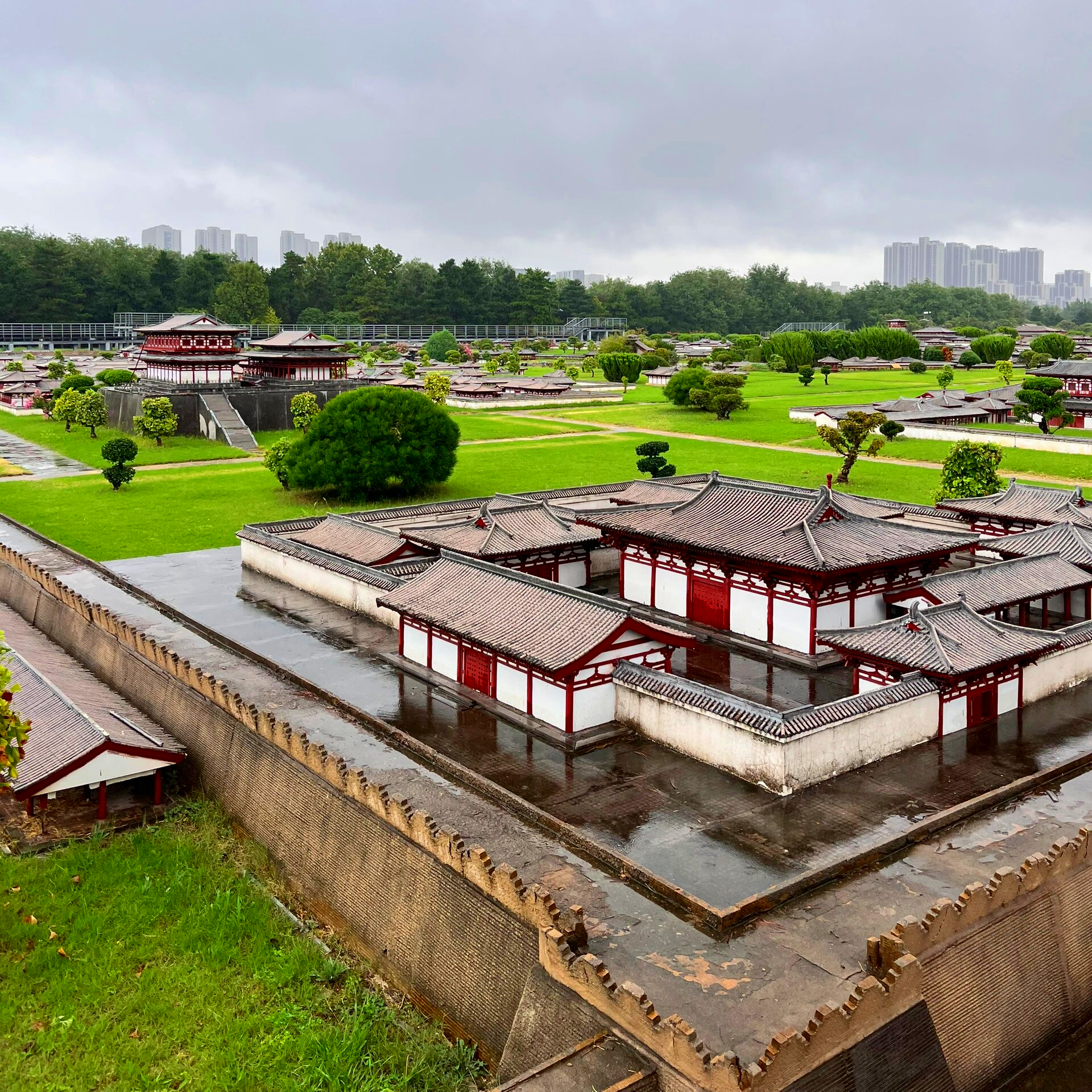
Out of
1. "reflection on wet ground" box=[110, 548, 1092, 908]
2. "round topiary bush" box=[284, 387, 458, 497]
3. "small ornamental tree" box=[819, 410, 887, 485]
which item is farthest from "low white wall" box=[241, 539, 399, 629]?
"small ornamental tree" box=[819, 410, 887, 485]

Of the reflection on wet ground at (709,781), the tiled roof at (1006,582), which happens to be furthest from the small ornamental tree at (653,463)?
the reflection on wet ground at (709,781)

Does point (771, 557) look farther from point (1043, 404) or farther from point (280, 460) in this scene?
point (1043, 404)

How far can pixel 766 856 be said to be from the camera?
720 inches

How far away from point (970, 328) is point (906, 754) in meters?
158

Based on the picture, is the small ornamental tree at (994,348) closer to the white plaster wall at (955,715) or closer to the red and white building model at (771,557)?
the red and white building model at (771,557)

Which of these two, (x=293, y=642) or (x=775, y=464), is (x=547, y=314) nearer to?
(x=775, y=464)

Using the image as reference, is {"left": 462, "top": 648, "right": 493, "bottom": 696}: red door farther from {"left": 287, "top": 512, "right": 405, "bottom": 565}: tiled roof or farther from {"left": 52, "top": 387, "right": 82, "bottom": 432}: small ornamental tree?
{"left": 52, "top": 387, "right": 82, "bottom": 432}: small ornamental tree

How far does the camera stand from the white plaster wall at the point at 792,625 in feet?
91.5

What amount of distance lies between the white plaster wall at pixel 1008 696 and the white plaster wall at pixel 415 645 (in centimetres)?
1363

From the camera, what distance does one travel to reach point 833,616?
2823cm

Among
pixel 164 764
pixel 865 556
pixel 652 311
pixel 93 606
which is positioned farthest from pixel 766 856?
pixel 652 311

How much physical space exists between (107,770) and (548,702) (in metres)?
9.31

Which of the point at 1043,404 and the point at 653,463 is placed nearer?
the point at 653,463

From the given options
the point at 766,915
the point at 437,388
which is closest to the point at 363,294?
the point at 437,388
